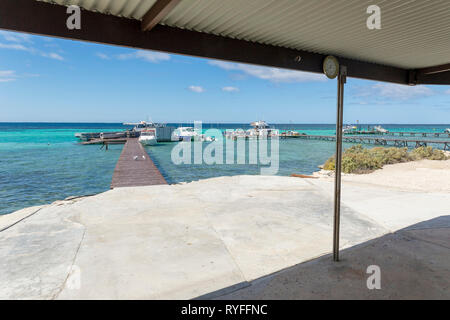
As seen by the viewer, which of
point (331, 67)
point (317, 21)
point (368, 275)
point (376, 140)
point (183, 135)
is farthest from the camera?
point (183, 135)

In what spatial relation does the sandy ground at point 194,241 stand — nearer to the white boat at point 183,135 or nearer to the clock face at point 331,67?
the clock face at point 331,67

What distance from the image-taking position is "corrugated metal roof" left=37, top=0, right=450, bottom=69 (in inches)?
143

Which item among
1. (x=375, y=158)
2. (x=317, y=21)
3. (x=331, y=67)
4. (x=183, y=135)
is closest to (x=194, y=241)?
(x=331, y=67)

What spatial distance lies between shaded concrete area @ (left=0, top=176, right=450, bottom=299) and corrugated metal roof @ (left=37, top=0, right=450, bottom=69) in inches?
134

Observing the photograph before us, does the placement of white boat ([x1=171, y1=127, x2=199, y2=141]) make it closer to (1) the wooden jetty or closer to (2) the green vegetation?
(1) the wooden jetty

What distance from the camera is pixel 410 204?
21.6 feet

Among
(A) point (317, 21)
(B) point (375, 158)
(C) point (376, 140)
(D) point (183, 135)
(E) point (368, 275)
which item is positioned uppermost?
(A) point (317, 21)

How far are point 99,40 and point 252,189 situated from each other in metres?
5.55

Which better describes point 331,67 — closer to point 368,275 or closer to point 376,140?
point 368,275

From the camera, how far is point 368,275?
3209 millimetres

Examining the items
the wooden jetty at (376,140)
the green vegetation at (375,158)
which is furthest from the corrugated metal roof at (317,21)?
the wooden jetty at (376,140)

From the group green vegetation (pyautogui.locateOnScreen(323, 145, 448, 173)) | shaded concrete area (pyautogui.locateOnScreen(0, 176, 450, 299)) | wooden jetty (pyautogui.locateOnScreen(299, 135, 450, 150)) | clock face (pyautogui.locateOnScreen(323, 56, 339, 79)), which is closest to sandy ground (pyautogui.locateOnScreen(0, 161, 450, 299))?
shaded concrete area (pyautogui.locateOnScreen(0, 176, 450, 299))

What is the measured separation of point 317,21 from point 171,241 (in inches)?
163
